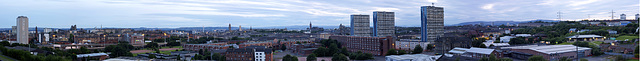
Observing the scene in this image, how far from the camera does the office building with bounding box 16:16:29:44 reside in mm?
28897

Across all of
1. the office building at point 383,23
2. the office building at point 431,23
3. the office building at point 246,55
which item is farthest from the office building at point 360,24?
the office building at point 246,55

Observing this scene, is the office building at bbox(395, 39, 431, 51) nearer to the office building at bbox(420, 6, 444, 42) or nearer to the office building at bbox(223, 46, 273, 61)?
the office building at bbox(420, 6, 444, 42)

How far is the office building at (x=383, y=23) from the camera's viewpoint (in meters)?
26.4

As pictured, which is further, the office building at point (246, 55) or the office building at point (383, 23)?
the office building at point (383, 23)

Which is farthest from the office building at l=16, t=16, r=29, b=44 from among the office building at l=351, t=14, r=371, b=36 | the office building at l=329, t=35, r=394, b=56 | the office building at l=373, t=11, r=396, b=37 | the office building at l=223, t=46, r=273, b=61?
the office building at l=373, t=11, r=396, b=37

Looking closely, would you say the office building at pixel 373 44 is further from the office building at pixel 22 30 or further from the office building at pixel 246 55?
the office building at pixel 22 30

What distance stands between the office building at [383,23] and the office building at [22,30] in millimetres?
21321

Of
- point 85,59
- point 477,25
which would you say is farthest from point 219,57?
point 477,25

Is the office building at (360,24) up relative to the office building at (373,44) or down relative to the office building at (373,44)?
up

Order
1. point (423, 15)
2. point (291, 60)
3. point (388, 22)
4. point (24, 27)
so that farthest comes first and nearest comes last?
point (24, 27) < point (388, 22) < point (423, 15) < point (291, 60)

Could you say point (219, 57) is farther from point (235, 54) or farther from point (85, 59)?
point (85, 59)

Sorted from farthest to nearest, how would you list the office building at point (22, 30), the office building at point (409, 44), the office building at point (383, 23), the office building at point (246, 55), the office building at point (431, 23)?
the office building at point (22, 30), the office building at point (383, 23), the office building at point (431, 23), the office building at point (409, 44), the office building at point (246, 55)

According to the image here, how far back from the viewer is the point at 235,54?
14.5 meters

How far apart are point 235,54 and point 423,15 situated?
11.6 m
